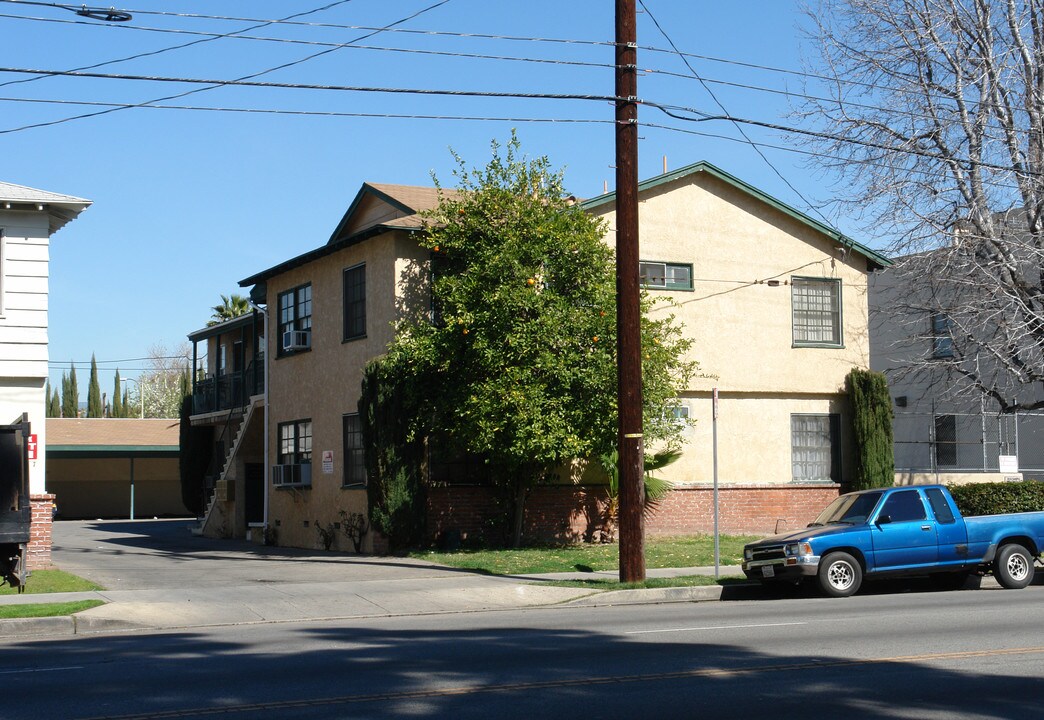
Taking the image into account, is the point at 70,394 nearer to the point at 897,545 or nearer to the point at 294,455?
the point at 294,455

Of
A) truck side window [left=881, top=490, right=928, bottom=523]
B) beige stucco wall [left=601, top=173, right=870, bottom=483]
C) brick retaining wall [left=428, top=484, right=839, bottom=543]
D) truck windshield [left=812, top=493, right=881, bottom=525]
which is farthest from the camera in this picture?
beige stucco wall [left=601, top=173, right=870, bottom=483]

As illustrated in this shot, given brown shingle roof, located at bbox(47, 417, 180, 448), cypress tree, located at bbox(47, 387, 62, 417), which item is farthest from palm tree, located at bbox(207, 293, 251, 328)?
cypress tree, located at bbox(47, 387, 62, 417)

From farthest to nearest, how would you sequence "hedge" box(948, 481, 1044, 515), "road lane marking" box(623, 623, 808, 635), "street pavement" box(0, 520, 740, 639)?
"hedge" box(948, 481, 1044, 515) → "street pavement" box(0, 520, 740, 639) → "road lane marking" box(623, 623, 808, 635)

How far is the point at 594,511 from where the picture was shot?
25.7 meters

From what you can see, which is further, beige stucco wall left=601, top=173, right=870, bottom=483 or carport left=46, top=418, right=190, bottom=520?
carport left=46, top=418, right=190, bottom=520

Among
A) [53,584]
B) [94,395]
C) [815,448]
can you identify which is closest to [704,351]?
[815,448]

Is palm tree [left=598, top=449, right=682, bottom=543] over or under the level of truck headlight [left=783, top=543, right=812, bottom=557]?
over

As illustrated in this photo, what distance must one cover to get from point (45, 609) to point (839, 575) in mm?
10994

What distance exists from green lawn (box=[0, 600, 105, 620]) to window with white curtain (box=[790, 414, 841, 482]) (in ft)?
56.3

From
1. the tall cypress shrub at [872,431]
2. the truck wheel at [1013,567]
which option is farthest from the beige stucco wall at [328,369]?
the truck wheel at [1013,567]

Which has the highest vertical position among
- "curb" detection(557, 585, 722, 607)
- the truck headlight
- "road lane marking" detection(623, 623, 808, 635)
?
the truck headlight

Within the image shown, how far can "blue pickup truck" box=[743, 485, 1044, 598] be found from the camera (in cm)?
1722

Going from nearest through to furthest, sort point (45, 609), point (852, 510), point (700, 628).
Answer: point (700, 628) < point (45, 609) < point (852, 510)

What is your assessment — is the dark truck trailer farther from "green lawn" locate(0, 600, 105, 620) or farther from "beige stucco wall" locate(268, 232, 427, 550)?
"beige stucco wall" locate(268, 232, 427, 550)
